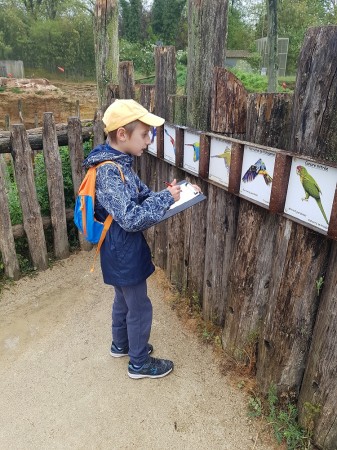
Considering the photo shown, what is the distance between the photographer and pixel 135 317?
2.66 meters

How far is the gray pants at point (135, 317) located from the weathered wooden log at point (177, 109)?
1.32 meters

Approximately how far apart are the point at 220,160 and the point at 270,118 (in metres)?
0.49

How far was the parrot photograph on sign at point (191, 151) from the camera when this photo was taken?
279 centimetres

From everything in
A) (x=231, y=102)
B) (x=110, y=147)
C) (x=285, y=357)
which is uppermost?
(x=231, y=102)

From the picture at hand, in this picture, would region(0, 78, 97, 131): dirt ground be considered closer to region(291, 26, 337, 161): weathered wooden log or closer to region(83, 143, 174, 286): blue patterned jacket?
region(83, 143, 174, 286): blue patterned jacket

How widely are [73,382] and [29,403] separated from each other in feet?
1.05

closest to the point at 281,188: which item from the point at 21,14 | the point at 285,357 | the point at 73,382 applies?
the point at 285,357

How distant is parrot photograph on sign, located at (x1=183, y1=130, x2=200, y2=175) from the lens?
9.15 feet

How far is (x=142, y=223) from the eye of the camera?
2.17 metres

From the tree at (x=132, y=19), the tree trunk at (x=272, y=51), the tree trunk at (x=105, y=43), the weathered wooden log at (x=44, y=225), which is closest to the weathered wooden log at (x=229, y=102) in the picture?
the weathered wooden log at (x=44, y=225)

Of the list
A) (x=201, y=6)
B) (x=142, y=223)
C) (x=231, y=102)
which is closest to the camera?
(x=142, y=223)

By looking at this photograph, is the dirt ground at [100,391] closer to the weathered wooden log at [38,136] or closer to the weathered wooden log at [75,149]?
the weathered wooden log at [75,149]

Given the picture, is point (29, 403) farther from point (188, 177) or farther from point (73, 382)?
point (188, 177)

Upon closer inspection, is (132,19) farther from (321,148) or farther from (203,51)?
(321,148)
